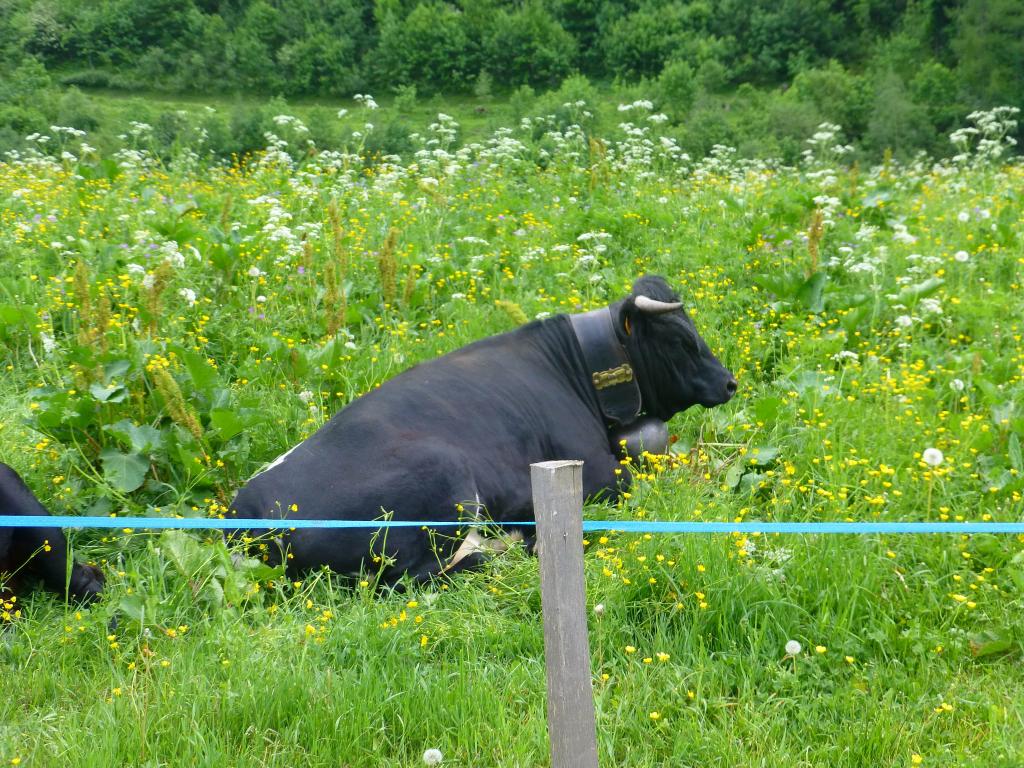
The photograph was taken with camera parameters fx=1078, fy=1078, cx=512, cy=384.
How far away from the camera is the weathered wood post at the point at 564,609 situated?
8.61ft

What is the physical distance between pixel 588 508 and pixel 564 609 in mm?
2482

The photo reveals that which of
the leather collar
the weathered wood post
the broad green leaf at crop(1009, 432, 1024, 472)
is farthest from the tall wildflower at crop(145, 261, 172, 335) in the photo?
the broad green leaf at crop(1009, 432, 1024, 472)

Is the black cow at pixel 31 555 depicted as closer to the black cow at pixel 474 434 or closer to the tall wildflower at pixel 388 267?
the black cow at pixel 474 434

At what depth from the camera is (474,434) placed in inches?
195

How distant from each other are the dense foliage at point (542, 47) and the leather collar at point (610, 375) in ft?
156

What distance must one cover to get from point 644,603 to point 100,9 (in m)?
70.2

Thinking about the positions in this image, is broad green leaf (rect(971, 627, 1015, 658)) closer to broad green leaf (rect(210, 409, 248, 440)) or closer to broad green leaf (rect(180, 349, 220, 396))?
broad green leaf (rect(210, 409, 248, 440))

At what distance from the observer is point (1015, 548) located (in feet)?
14.3

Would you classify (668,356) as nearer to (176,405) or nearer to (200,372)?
(200,372)

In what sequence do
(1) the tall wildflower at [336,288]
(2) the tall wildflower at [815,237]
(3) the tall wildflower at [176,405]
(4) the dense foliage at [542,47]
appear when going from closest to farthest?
1. (3) the tall wildflower at [176,405]
2. (1) the tall wildflower at [336,288]
3. (2) the tall wildflower at [815,237]
4. (4) the dense foliage at [542,47]

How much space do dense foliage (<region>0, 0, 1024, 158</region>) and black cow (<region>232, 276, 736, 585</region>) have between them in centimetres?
4737

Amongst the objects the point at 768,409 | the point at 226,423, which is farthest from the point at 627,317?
the point at 226,423

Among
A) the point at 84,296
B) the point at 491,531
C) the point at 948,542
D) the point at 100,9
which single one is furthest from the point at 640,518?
the point at 100,9

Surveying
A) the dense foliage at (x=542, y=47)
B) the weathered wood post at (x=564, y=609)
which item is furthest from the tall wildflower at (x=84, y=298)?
the dense foliage at (x=542, y=47)
